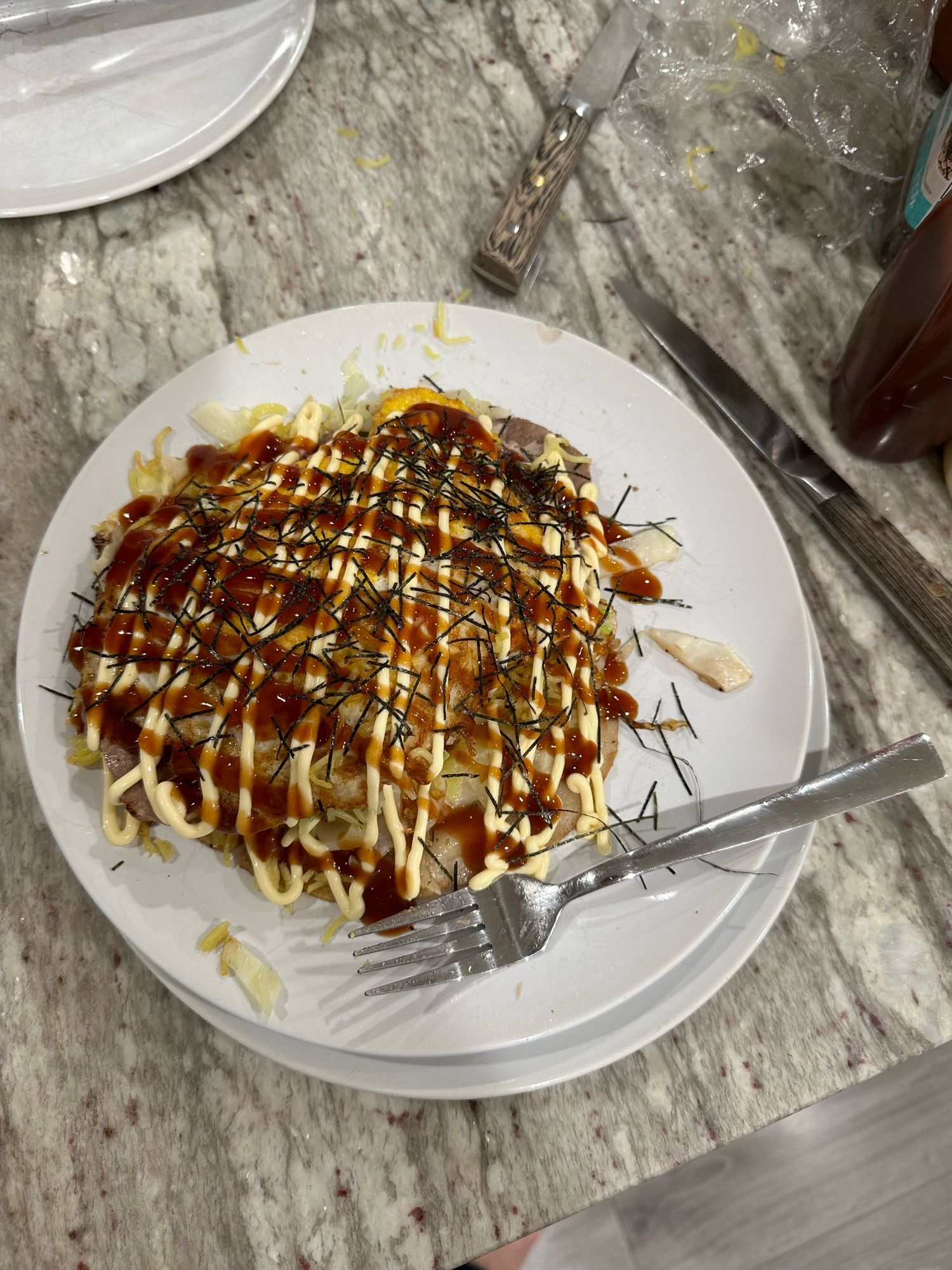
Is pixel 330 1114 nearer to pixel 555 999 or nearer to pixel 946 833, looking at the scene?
pixel 555 999

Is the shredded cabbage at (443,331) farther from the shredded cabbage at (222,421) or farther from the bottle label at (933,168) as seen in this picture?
the bottle label at (933,168)

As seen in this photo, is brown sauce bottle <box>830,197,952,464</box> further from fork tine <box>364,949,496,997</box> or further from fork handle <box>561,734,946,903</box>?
fork tine <box>364,949,496,997</box>

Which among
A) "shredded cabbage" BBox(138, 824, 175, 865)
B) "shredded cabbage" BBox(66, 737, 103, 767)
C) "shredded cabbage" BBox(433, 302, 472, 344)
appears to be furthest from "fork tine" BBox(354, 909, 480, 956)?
"shredded cabbage" BBox(433, 302, 472, 344)

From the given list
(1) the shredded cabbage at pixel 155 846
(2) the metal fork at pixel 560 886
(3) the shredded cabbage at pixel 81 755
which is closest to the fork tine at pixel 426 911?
(2) the metal fork at pixel 560 886

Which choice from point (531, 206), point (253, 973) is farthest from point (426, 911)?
point (531, 206)

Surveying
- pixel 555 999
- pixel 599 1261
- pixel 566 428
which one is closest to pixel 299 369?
pixel 566 428

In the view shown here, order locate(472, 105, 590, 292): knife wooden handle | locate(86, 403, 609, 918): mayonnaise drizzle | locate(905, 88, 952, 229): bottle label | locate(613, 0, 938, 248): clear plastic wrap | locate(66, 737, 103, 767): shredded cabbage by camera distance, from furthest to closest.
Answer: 1. locate(613, 0, 938, 248): clear plastic wrap
2. locate(472, 105, 590, 292): knife wooden handle
3. locate(905, 88, 952, 229): bottle label
4. locate(66, 737, 103, 767): shredded cabbage
5. locate(86, 403, 609, 918): mayonnaise drizzle
